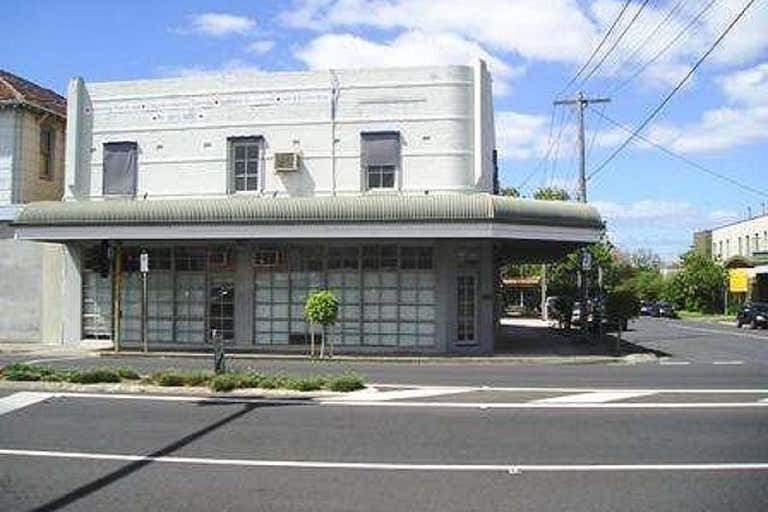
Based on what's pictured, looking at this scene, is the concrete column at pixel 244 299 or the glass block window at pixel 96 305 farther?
the glass block window at pixel 96 305

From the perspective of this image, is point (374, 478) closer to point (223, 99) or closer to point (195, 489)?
point (195, 489)

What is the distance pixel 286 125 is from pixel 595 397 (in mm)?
15833


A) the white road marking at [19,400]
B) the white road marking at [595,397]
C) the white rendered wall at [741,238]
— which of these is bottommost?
the white road marking at [19,400]

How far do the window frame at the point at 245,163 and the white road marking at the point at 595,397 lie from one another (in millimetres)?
15309

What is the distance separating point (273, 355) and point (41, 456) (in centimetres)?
1641

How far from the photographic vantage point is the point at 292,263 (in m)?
29.2

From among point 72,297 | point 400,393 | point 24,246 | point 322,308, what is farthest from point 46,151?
point 400,393

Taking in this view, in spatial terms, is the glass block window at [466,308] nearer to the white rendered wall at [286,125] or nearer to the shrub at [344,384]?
the white rendered wall at [286,125]

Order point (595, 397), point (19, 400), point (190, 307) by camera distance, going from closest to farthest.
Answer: point (19, 400) < point (595, 397) < point (190, 307)

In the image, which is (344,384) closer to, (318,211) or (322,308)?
(322,308)

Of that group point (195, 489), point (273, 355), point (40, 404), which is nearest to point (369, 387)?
point (40, 404)

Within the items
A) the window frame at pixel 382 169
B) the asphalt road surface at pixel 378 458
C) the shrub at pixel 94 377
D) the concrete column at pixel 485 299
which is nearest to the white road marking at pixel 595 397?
the asphalt road surface at pixel 378 458

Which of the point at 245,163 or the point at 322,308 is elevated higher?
the point at 245,163

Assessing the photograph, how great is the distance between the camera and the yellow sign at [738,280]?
7462 cm
